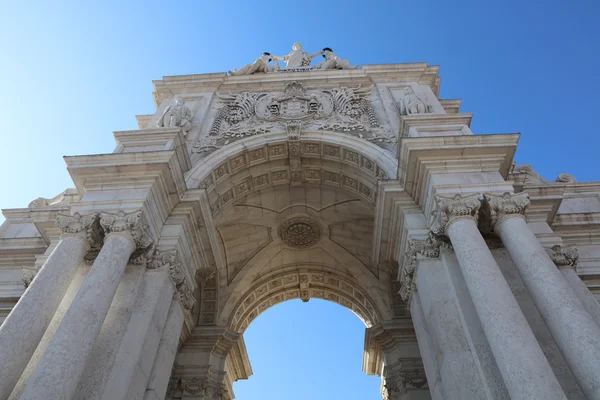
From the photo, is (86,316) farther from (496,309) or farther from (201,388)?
(201,388)

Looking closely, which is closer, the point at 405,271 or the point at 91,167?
the point at 405,271

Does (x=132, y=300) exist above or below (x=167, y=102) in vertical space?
below

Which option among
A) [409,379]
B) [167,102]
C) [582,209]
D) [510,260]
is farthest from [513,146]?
[167,102]

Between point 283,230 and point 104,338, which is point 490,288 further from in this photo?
point 283,230

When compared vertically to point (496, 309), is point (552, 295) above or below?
above

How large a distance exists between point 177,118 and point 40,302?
778 centimetres

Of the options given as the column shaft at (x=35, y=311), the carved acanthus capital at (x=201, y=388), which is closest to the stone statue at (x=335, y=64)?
the column shaft at (x=35, y=311)

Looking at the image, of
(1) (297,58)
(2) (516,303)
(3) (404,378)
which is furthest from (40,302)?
(1) (297,58)

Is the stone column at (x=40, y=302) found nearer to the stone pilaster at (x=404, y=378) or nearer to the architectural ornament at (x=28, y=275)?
the architectural ornament at (x=28, y=275)

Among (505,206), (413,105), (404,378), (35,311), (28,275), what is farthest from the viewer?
(404,378)

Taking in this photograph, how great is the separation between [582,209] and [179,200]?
524 inches

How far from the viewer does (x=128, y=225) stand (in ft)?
31.3

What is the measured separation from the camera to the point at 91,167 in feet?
36.3

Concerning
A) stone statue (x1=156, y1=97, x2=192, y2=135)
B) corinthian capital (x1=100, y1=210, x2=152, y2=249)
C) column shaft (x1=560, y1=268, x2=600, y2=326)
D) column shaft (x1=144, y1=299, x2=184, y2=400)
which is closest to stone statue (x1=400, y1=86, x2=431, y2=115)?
column shaft (x1=560, y1=268, x2=600, y2=326)
